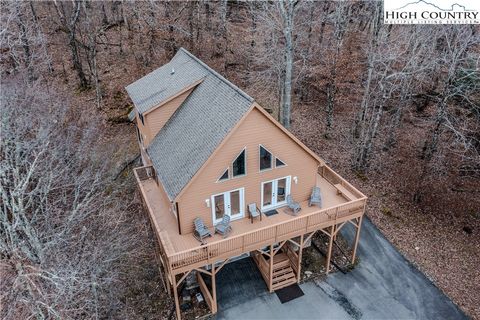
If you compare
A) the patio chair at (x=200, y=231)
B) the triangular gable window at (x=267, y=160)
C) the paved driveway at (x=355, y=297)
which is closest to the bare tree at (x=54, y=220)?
the patio chair at (x=200, y=231)

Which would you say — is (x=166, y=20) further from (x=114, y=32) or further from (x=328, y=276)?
(x=328, y=276)

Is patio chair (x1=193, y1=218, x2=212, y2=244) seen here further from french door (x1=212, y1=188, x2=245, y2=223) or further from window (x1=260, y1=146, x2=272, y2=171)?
window (x1=260, y1=146, x2=272, y2=171)

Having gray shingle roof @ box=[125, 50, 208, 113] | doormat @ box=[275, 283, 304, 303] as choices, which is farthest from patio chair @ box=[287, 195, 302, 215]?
gray shingle roof @ box=[125, 50, 208, 113]

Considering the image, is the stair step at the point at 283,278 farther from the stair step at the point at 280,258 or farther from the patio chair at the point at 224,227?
the patio chair at the point at 224,227

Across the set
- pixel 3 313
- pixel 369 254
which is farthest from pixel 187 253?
pixel 369 254

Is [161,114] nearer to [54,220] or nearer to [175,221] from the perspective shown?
[175,221]

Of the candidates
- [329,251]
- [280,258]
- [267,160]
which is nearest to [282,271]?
[280,258]
